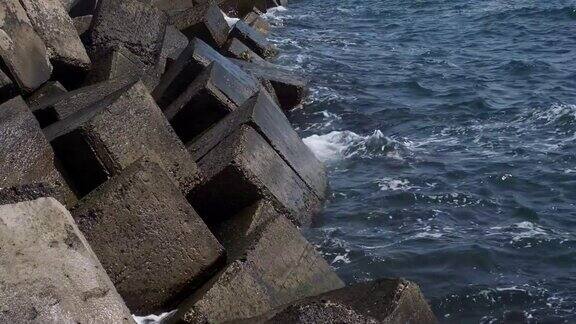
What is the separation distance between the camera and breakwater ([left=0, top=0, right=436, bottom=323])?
424cm

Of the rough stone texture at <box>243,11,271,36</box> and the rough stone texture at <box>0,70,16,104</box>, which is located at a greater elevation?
the rough stone texture at <box>0,70,16,104</box>

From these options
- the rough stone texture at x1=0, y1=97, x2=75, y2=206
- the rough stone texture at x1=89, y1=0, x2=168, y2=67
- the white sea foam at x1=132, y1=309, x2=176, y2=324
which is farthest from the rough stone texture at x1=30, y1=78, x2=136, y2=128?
the white sea foam at x1=132, y1=309, x2=176, y2=324

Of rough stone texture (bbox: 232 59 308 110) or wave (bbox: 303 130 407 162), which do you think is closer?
wave (bbox: 303 130 407 162)

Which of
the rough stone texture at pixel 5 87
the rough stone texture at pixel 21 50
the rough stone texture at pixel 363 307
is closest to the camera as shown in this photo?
the rough stone texture at pixel 363 307

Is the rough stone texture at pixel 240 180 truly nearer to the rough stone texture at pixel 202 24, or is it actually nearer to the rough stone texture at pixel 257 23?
the rough stone texture at pixel 202 24

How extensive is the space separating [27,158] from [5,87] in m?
2.09

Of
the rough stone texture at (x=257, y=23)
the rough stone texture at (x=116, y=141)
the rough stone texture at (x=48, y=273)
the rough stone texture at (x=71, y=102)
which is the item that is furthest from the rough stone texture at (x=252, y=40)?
the rough stone texture at (x=48, y=273)

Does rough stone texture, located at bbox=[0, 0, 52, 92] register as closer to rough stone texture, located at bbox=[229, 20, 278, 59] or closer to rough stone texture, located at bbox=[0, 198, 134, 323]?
rough stone texture, located at bbox=[0, 198, 134, 323]

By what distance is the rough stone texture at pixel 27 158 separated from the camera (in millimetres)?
6035

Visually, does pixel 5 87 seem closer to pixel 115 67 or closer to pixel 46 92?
pixel 46 92

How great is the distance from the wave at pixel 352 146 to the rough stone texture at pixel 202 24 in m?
3.79

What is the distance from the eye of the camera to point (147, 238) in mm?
5234

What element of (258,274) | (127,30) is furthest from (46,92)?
(258,274)

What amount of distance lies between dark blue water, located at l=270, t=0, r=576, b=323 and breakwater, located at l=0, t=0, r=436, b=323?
0.92 m
